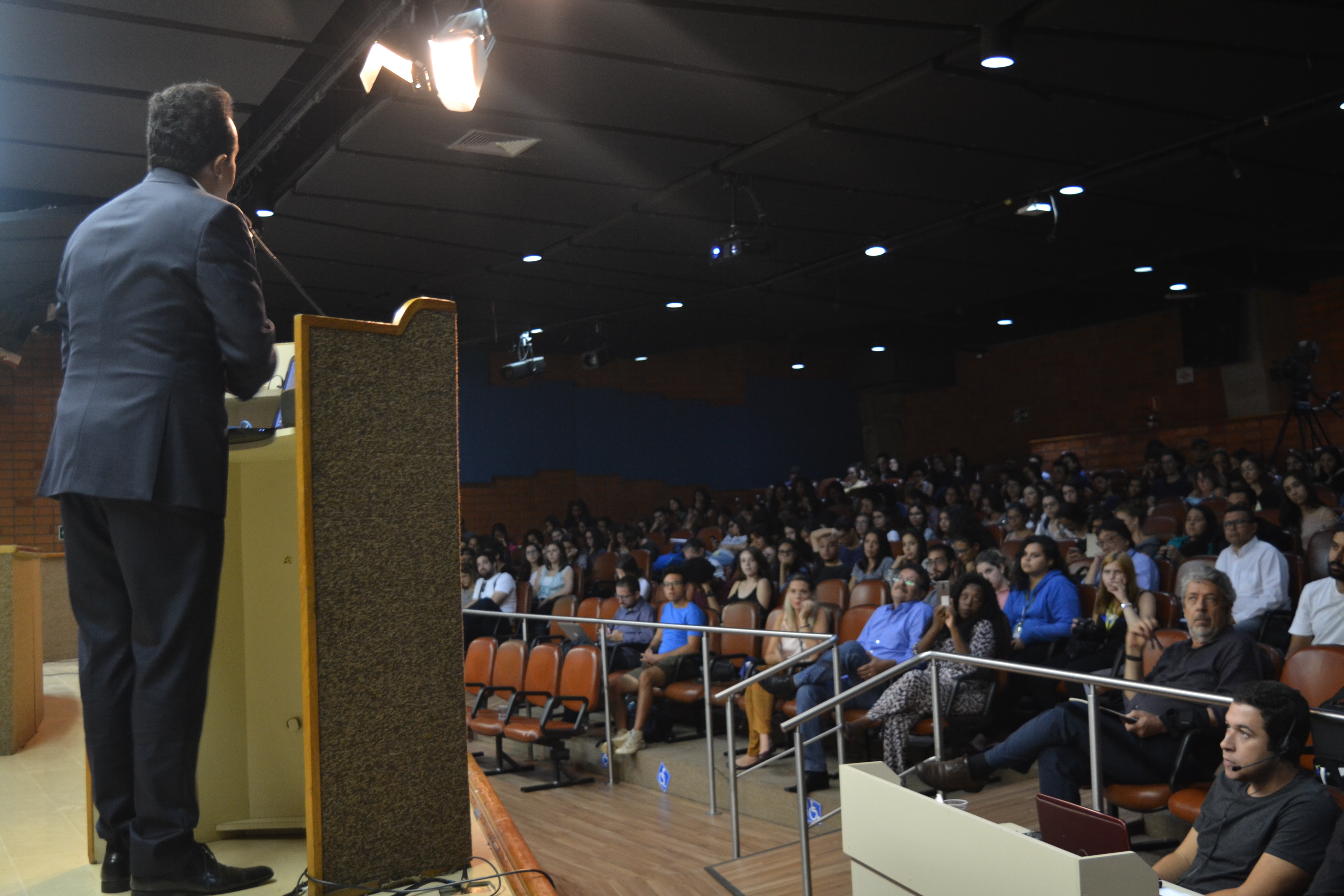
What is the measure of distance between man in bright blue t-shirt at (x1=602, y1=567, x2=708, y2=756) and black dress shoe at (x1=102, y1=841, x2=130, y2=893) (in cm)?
437

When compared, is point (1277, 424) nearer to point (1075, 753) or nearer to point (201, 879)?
point (1075, 753)

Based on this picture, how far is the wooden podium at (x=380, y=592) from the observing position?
153 centimetres

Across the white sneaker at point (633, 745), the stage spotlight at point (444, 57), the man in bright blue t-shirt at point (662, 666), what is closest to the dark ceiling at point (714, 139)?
the stage spotlight at point (444, 57)

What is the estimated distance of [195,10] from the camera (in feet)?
14.3

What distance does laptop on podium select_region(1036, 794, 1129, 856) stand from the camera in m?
2.02

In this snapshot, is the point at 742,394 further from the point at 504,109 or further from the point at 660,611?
the point at 504,109

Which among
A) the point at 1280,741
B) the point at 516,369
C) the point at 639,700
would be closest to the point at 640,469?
the point at 516,369

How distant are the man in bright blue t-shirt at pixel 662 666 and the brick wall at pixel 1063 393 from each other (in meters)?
8.38

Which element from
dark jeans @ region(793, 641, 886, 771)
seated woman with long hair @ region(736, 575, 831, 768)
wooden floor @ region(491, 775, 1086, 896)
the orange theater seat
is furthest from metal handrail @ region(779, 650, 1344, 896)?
the orange theater seat

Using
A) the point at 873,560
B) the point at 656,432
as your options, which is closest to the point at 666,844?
the point at 873,560

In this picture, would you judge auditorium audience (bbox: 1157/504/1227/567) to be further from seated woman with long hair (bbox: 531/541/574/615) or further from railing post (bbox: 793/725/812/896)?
seated woman with long hair (bbox: 531/541/574/615)

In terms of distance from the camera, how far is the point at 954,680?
4.55 m

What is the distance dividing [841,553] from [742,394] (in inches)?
293

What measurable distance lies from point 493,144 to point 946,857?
16.0 feet
